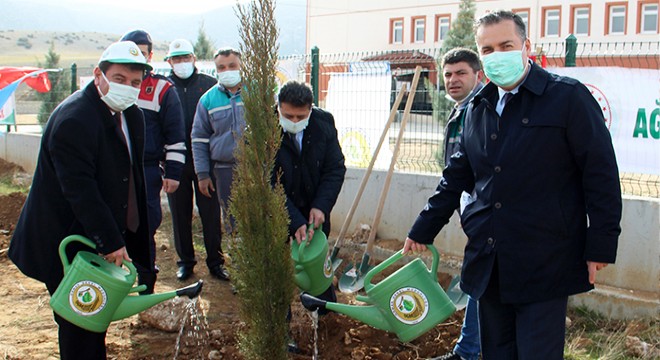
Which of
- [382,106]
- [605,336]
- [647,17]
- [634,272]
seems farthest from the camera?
[647,17]

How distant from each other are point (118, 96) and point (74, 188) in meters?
0.50

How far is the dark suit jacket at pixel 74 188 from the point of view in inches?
116

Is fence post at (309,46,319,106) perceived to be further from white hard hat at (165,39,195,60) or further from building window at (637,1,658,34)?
building window at (637,1,658,34)

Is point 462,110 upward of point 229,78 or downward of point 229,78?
downward

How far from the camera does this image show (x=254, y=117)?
2627 millimetres

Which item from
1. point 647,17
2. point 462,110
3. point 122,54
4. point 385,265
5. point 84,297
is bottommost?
point 84,297

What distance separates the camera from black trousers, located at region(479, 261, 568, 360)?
266 centimetres

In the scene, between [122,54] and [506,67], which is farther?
[122,54]

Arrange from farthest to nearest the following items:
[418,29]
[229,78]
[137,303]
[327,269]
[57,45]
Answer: [57,45], [418,29], [229,78], [327,269], [137,303]

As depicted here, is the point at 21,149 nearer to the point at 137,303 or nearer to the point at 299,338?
the point at 299,338

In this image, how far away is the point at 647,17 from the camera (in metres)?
28.2

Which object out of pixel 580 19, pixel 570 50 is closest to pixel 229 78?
pixel 570 50

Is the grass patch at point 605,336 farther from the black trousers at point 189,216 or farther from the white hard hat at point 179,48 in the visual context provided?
the white hard hat at point 179,48

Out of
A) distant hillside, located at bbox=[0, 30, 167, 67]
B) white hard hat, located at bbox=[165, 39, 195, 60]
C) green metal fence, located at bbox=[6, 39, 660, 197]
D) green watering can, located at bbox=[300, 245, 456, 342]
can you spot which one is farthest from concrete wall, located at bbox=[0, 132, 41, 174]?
distant hillside, located at bbox=[0, 30, 167, 67]
